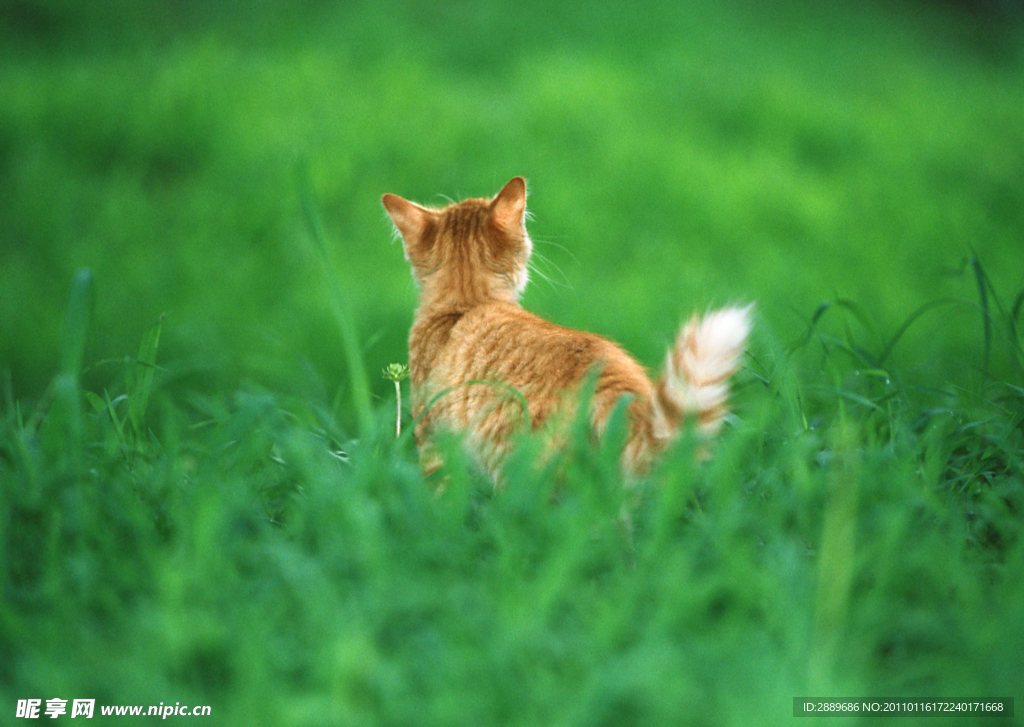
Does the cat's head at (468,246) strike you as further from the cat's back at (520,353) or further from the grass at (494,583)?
the grass at (494,583)

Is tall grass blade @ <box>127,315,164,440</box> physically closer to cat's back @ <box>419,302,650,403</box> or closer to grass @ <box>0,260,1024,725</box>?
grass @ <box>0,260,1024,725</box>

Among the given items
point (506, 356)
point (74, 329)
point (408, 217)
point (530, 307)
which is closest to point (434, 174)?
point (530, 307)

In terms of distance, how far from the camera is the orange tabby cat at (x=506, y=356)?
5.21 ft

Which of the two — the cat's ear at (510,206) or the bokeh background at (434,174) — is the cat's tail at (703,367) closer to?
the cat's ear at (510,206)

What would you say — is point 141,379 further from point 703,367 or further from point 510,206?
point 703,367

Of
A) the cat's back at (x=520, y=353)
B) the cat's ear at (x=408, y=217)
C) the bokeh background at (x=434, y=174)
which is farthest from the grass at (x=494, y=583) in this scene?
the bokeh background at (x=434, y=174)

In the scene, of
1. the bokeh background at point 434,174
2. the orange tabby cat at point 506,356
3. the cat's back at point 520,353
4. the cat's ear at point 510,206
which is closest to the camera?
the orange tabby cat at point 506,356

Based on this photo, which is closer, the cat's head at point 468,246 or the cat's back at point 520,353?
the cat's back at point 520,353

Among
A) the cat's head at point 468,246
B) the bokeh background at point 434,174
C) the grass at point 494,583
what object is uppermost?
the bokeh background at point 434,174

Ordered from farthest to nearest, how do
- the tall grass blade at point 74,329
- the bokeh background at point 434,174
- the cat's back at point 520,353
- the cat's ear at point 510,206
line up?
the bokeh background at point 434,174 < the cat's ear at point 510,206 < the cat's back at point 520,353 < the tall grass blade at point 74,329

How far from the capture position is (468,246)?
2.45 metres

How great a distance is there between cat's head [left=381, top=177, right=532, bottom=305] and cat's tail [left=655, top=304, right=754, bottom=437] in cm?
93

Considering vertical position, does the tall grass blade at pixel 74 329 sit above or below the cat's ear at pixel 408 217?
below

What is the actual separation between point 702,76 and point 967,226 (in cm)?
266
